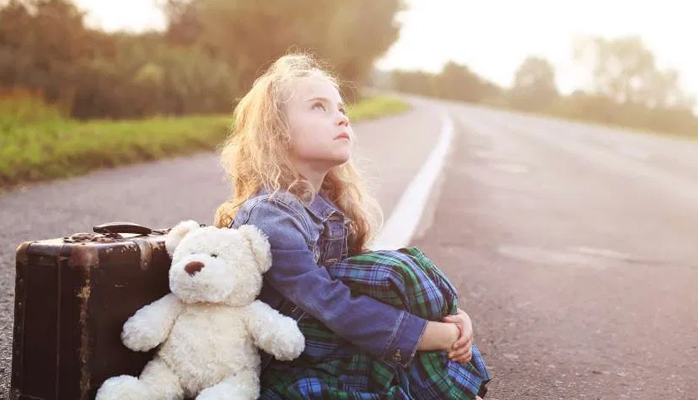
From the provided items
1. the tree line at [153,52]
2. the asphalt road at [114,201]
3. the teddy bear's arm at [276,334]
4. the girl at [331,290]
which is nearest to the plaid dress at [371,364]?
the girl at [331,290]

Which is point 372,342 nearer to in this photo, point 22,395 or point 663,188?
point 22,395

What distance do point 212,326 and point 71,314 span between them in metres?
0.40

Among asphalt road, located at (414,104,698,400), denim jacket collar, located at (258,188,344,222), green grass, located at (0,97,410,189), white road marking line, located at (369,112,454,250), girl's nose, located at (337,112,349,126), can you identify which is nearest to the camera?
denim jacket collar, located at (258,188,344,222)

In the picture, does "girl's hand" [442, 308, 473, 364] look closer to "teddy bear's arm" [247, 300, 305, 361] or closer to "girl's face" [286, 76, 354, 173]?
"teddy bear's arm" [247, 300, 305, 361]

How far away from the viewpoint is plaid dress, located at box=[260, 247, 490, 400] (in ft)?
7.92

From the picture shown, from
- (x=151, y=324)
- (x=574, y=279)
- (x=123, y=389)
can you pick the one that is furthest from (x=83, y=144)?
(x=123, y=389)

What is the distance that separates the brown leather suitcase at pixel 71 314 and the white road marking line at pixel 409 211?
1.18 meters

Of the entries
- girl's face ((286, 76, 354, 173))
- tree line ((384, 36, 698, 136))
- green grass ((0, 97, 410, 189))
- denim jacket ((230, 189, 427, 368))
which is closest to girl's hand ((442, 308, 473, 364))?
denim jacket ((230, 189, 427, 368))

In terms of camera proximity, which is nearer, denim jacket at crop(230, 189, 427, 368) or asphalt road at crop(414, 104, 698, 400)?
denim jacket at crop(230, 189, 427, 368)

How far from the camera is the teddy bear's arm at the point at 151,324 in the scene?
2285 mm

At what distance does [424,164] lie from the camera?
468 inches

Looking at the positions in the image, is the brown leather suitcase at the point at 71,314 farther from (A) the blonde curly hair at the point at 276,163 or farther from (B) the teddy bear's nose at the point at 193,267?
(A) the blonde curly hair at the point at 276,163

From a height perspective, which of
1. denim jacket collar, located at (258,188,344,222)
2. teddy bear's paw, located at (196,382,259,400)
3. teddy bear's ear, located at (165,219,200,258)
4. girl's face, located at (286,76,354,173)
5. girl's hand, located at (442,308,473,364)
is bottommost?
teddy bear's paw, located at (196,382,259,400)

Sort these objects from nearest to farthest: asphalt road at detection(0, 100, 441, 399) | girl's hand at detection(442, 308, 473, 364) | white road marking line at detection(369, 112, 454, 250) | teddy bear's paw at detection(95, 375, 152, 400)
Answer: teddy bear's paw at detection(95, 375, 152, 400) → girl's hand at detection(442, 308, 473, 364) → asphalt road at detection(0, 100, 441, 399) → white road marking line at detection(369, 112, 454, 250)
